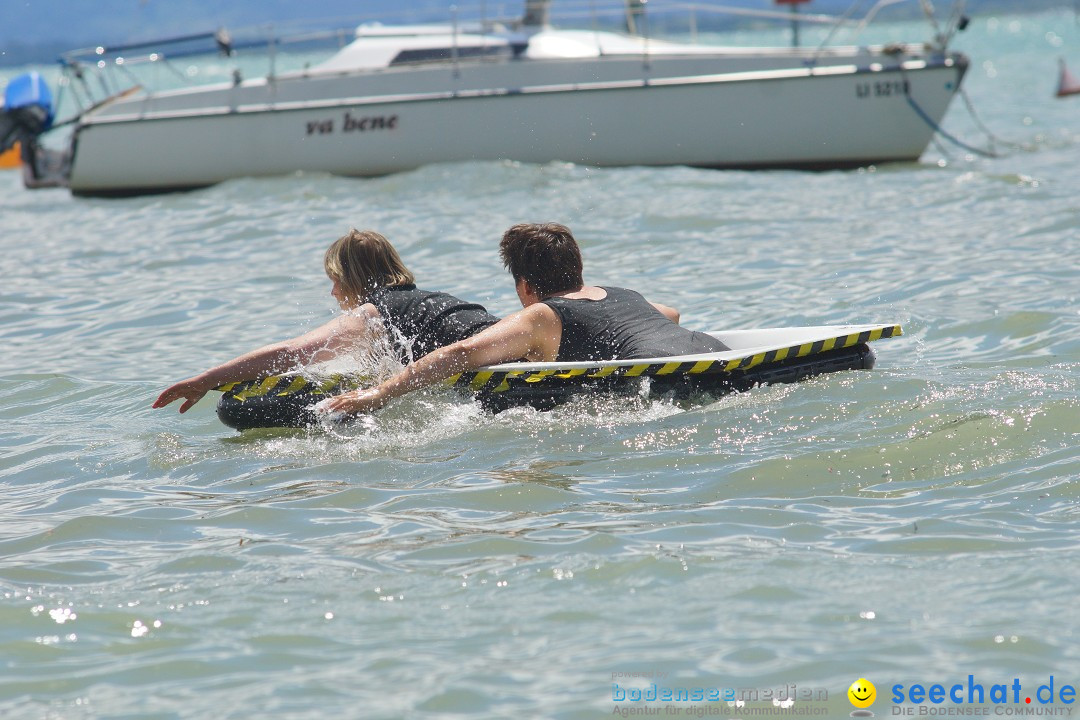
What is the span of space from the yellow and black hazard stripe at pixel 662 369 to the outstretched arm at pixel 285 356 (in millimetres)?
554

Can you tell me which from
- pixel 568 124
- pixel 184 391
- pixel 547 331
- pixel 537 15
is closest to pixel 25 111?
pixel 537 15

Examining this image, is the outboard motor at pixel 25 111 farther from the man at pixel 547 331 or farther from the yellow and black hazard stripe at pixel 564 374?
the man at pixel 547 331

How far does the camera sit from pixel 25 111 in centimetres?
1617

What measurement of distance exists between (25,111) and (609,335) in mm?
12695

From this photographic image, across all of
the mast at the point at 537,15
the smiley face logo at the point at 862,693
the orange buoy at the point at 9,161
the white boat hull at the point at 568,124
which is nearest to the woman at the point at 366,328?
the smiley face logo at the point at 862,693

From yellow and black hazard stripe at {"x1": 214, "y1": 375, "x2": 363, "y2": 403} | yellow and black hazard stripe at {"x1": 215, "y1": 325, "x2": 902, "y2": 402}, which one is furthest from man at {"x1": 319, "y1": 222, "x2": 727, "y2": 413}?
yellow and black hazard stripe at {"x1": 214, "y1": 375, "x2": 363, "y2": 403}

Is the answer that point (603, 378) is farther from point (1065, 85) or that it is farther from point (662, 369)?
point (1065, 85)

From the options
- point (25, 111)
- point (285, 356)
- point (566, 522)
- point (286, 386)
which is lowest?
point (566, 522)

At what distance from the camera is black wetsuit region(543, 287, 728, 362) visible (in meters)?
6.09

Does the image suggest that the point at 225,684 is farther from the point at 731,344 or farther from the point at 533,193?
the point at 533,193

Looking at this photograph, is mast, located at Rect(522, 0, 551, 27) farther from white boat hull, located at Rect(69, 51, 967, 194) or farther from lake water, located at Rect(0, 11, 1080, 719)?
lake water, located at Rect(0, 11, 1080, 719)

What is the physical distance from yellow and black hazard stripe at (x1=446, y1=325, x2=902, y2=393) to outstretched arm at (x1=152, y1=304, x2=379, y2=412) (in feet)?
1.82

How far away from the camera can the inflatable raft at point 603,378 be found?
594 centimetres

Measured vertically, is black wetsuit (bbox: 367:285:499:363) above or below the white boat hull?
below
